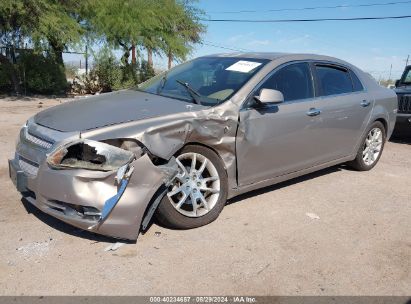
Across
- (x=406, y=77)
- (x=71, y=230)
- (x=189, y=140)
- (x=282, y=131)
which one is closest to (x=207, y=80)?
(x=282, y=131)

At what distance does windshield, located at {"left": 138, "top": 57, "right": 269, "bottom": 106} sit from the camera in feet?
14.2

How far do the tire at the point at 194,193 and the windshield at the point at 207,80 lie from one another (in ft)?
1.96

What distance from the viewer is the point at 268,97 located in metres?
4.22

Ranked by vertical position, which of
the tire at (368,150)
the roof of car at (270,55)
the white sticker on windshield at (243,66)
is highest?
the roof of car at (270,55)

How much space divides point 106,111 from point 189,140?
2.63 ft

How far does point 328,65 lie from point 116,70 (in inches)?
535

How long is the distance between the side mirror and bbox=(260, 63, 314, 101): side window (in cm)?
21

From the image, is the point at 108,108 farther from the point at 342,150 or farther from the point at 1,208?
the point at 342,150

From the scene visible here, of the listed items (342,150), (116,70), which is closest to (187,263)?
(342,150)

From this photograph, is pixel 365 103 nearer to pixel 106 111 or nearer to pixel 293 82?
pixel 293 82

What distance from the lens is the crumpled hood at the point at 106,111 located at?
141 inches

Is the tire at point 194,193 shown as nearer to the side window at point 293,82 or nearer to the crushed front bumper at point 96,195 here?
the crushed front bumper at point 96,195

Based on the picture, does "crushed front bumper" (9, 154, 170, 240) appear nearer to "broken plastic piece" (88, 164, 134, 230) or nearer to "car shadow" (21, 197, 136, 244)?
"broken plastic piece" (88, 164, 134, 230)

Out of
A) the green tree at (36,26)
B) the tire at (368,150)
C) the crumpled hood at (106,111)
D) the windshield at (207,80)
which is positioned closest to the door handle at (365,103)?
the tire at (368,150)
